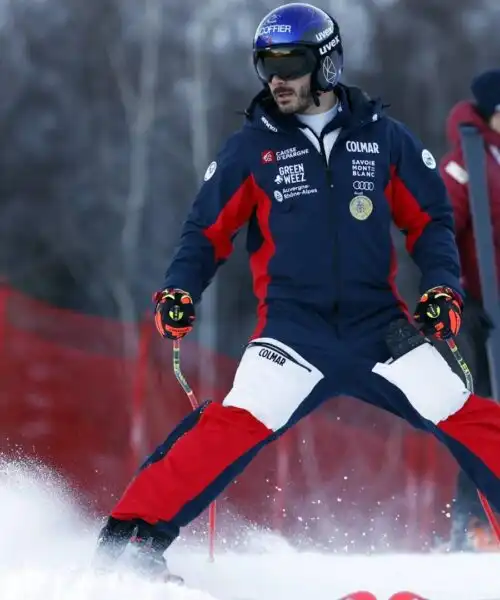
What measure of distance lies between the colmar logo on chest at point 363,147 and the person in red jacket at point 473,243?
4.27 feet

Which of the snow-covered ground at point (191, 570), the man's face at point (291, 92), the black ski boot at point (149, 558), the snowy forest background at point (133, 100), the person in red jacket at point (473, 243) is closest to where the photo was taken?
the snow-covered ground at point (191, 570)

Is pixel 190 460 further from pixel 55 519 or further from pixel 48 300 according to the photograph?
pixel 48 300

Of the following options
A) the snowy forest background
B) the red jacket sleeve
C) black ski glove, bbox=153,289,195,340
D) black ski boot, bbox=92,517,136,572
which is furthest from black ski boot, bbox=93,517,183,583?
the snowy forest background

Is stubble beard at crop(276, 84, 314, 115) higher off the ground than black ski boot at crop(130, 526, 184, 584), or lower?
higher

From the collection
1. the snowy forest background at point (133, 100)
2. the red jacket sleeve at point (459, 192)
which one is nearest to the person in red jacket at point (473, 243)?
the red jacket sleeve at point (459, 192)

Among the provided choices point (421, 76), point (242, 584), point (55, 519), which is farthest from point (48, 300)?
point (242, 584)

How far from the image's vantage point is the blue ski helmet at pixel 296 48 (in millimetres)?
2656

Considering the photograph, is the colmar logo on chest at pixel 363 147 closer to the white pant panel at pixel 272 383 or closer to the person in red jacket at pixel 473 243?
the white pant panel at pixel 272 383

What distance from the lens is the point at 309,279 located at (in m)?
2.63

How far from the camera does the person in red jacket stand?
3.90m

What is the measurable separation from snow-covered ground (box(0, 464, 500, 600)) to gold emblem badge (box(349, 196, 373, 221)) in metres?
0.94

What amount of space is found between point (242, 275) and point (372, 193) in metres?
9.29

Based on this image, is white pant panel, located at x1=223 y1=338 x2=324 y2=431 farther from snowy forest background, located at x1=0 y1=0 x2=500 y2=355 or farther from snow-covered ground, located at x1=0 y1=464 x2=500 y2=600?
snowy forest background, located at x1=0 y1=0 x2=500 y2=355

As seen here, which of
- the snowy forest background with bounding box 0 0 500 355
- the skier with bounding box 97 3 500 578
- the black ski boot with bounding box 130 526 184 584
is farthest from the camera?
the snowy forest background with bounding box 0 0 500 355
